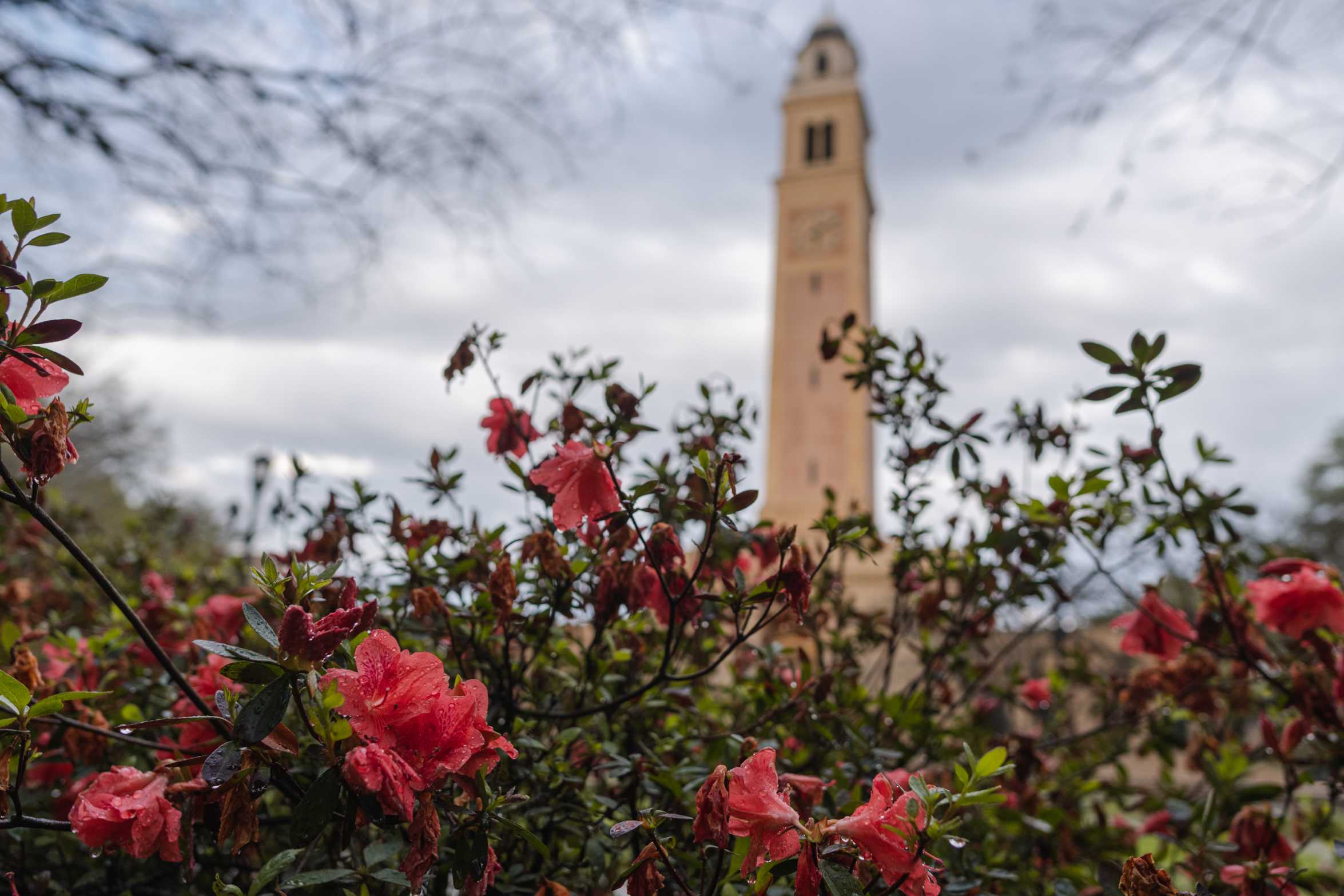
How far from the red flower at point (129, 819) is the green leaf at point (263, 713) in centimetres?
18

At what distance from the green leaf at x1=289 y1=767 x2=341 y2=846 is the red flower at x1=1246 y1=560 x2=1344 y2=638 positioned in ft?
4.19

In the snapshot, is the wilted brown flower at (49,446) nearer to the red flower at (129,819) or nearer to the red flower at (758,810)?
the red flower at (129,819)

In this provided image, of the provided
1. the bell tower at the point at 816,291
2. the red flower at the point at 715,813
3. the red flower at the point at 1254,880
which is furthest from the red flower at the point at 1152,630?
the bell tower at the point at 816,291

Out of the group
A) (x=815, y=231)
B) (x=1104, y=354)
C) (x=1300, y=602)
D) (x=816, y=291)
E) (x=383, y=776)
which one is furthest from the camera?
(x=815, y=231)

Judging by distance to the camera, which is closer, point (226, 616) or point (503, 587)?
point (503, 587)

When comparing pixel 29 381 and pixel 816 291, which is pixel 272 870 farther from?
pixel 816 291

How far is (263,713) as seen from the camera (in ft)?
2.10

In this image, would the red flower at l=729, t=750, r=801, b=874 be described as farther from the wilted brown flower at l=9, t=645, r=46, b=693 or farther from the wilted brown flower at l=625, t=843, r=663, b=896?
→ the wilted brown flower at l=9, t=645, r=46, b=693

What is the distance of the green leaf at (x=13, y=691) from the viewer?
678mm

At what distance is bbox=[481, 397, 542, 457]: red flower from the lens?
1.27 meters

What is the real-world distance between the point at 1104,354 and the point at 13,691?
1.20 meters

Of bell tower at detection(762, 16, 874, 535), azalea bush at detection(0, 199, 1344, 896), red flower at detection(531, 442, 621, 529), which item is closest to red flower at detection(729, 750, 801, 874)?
azalea bush at detection(0, 199, 1344, 896)

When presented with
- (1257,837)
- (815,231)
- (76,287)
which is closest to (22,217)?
(76,287)

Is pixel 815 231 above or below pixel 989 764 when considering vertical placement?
above
